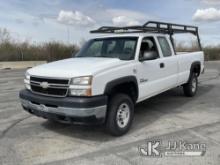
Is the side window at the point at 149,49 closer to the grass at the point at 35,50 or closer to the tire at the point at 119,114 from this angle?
the tire at the point at 119,114

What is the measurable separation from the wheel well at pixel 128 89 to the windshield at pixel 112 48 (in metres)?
0.57

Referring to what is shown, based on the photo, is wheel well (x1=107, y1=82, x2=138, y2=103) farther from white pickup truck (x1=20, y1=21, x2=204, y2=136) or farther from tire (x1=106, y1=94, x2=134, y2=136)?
tire (x1=106, y1=94, x2=134, y2=136)

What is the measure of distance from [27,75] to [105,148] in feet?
7.01

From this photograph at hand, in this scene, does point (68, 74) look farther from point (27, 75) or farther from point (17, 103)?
point (17, 103)

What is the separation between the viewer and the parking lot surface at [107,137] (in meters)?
4.73

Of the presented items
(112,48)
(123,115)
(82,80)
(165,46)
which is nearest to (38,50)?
(165,46)

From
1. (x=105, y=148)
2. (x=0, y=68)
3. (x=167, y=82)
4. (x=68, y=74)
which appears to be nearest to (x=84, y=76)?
(x=68, y=74)

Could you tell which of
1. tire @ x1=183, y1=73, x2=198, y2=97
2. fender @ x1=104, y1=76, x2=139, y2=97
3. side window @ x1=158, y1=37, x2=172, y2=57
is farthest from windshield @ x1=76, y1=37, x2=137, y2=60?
tire @ x1=183, y1=73, x2=198, y2=97

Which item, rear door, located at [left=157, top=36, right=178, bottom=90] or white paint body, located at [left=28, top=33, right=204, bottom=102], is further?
rear door, located at [left=157, top=36, right=178, bottom=90]

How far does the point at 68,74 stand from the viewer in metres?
5.30

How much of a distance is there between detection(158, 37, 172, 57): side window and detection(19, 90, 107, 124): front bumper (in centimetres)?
288

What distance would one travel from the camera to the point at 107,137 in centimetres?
577

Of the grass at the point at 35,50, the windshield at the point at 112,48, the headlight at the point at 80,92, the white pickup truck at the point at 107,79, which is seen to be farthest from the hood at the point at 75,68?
the grass at the point at 35,50

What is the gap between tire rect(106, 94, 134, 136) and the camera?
5573 mm
